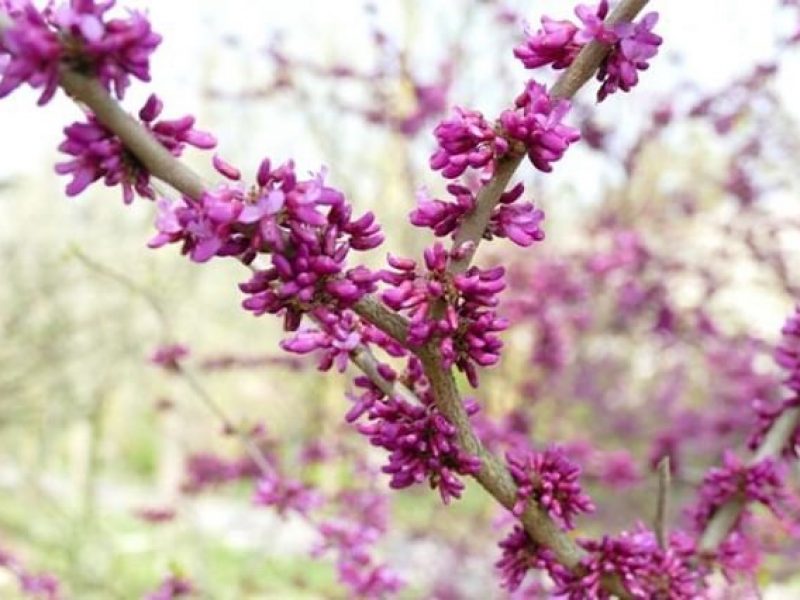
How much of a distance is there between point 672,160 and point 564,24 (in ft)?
30.0

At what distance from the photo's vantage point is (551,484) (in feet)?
5.41

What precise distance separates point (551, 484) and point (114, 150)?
0.87 m

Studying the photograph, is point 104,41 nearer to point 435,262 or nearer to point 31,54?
point 31,54

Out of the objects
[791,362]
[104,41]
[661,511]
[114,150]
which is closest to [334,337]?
[114,150]

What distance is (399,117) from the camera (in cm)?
694

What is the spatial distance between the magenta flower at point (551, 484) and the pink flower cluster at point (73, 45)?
2.86 ft

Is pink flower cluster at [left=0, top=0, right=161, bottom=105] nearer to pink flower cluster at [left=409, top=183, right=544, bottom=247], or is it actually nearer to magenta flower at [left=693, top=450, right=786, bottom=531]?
pink flower cluster at [left=409, top=183, right=544, bottom=247]

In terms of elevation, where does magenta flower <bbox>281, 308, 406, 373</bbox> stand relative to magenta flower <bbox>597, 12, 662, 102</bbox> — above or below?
below

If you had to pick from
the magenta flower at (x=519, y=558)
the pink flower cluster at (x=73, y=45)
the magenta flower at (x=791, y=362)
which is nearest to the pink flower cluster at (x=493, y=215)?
the pink flower cluster at (x=73, y=45)

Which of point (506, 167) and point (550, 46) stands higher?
point (550, 46)

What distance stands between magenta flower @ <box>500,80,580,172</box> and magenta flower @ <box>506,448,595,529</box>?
1.72 ft

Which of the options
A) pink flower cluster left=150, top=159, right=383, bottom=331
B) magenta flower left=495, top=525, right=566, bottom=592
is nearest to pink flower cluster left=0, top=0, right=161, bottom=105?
pink flower cluster left=150, top=159, right=383, bottom=331

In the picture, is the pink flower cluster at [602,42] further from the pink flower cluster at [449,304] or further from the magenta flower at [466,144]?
the pink flower cluster at [449,304]

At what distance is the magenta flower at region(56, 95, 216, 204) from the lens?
48.5 inches
